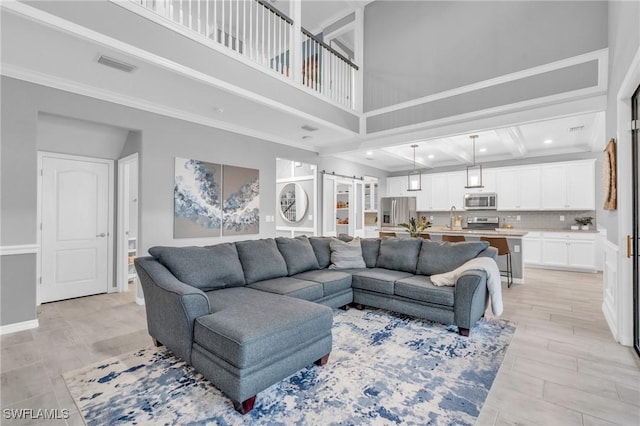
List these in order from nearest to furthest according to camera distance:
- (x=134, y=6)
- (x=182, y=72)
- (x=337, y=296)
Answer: (x=134, y=6) < (x=182, y=72) < (x=337, y=296)


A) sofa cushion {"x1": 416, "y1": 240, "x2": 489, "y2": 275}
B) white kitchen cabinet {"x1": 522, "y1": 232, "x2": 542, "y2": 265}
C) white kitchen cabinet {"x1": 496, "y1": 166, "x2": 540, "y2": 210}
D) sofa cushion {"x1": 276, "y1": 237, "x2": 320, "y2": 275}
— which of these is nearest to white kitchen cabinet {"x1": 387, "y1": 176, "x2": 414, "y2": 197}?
white kitchen cabinet {"x1": 496, "y1": 166, "x2": 540, "y2": 210}

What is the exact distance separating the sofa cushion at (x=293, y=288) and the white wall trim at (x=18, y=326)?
7.79ft

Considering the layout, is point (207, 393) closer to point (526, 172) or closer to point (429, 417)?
point (429, 417)

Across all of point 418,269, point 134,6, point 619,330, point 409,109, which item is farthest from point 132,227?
point 619,330

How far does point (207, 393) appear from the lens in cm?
209

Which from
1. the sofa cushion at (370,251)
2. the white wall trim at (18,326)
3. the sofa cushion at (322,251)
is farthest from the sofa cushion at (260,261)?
the white wall trim at (18,326)

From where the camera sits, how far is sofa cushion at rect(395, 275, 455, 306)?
318cm

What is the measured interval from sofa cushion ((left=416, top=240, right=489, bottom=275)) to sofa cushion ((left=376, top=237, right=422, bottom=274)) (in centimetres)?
10

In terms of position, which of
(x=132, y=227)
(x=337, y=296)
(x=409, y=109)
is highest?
(x=409, y=109)

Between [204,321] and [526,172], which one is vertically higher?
[526,172]

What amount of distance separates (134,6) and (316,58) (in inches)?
124

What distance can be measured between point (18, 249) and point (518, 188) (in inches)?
350

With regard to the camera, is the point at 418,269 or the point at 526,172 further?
the point at 526,172

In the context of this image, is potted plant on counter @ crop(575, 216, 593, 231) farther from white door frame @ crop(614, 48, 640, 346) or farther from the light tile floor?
white door frame @ crop(614, 48, 640, 346)
